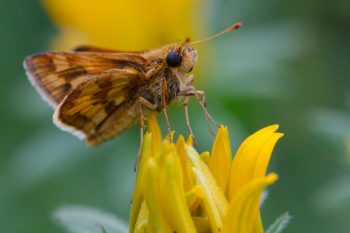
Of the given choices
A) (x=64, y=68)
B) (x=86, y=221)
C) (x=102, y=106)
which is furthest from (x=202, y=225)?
(x=64, y=68)

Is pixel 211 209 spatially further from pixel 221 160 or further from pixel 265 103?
pixel 265 103

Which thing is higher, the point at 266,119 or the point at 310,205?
the point at 266,119

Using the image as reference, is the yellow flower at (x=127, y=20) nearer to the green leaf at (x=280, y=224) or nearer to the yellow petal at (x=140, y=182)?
the yellow petal at (x=140, y=182)

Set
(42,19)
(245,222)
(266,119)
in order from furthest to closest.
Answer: (42,19)
(266,119)
(245,222)

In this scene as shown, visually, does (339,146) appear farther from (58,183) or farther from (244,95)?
(58,183)

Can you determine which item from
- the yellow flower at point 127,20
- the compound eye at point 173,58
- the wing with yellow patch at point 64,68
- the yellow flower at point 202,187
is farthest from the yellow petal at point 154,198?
the yellow flower at point 127,20

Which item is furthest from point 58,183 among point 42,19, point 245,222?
point 245,222
